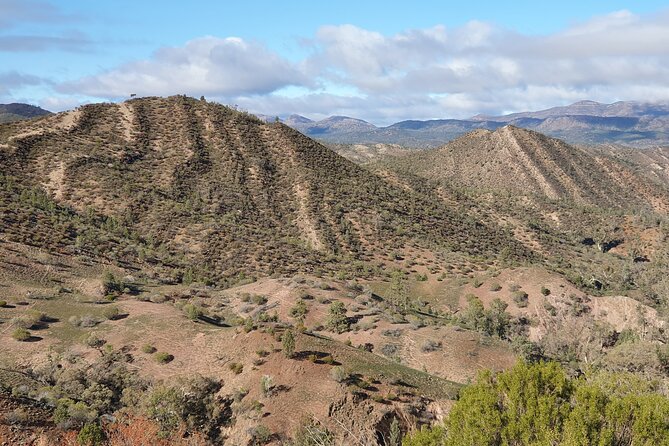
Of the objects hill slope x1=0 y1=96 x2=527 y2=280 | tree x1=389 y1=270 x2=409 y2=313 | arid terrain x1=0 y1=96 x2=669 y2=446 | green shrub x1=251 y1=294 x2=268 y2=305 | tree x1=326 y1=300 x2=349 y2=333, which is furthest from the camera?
hill slope x1=0 y1=96 x2=527 y2=280

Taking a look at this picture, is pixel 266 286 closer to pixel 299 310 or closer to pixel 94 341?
pixel 299 310

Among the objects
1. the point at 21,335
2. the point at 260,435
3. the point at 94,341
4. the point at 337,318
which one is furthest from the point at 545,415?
the point at 21,335

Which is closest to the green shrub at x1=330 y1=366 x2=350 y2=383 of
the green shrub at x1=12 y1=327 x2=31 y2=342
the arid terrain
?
the arid terrain

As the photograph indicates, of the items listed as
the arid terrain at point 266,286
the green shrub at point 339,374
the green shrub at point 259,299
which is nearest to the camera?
the arid terrain at point 266,286

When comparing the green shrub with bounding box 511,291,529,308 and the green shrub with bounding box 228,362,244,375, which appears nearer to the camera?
the green shrub with bounding box 228,362,244,375

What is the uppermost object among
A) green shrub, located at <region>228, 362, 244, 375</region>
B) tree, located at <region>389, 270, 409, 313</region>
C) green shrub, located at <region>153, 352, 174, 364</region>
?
green shrub, located at <region>228, 362, 244, 375</region>

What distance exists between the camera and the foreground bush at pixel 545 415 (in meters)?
12.0

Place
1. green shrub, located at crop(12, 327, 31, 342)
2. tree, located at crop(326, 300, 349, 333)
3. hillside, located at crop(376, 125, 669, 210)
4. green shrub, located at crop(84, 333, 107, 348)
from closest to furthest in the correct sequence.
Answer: green shrub, located at crop(12, 327, 31, 342) → green shrub, located at crop(84, 333, 107, 348) → tree, located at crop(326, 300, 349, 333) → hillside, located at crop(376, 125, 669, 210)

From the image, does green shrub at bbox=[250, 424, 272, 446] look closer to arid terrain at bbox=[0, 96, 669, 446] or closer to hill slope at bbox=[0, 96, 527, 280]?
arid terrain at bbox=[0, 96, 669, 446]

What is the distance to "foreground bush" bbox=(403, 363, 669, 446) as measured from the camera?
39.5 feet

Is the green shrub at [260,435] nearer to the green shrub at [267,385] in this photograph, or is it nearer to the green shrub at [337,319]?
the green shrub at [267,385]

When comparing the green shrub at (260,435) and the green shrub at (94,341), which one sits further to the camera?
the green shrub at (94,341)

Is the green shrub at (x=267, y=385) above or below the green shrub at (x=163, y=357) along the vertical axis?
above

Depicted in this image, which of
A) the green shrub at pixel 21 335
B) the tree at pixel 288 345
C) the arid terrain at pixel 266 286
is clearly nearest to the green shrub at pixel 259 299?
the arid terrain at pixel 266 286
